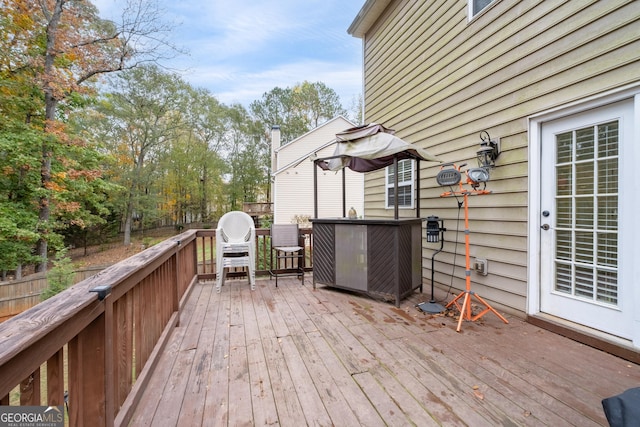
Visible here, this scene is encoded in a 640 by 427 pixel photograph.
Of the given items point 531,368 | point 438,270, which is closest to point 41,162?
point 438,270

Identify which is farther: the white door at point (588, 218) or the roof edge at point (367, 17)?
the roof edge at point (367, 17)

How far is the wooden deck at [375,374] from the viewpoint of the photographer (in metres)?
1.60

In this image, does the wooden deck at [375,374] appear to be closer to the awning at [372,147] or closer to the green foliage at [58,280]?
the awning at [372,147]

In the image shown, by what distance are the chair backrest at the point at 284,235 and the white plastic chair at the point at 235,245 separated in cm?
33

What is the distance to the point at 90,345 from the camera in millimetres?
1234

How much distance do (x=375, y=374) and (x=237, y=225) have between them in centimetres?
322

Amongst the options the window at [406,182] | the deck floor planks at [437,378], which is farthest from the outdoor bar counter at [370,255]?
the window at [406,182]

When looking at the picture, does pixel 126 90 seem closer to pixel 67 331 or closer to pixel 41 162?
pixel 41 162

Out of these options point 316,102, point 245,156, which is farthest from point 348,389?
point 245,156

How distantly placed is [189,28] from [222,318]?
27.0ft

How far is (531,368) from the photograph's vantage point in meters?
2.03

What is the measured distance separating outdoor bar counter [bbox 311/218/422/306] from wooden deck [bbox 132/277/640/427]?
0.49m

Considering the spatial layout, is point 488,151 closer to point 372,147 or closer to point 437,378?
point 372,147

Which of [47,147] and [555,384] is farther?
[47,147]
